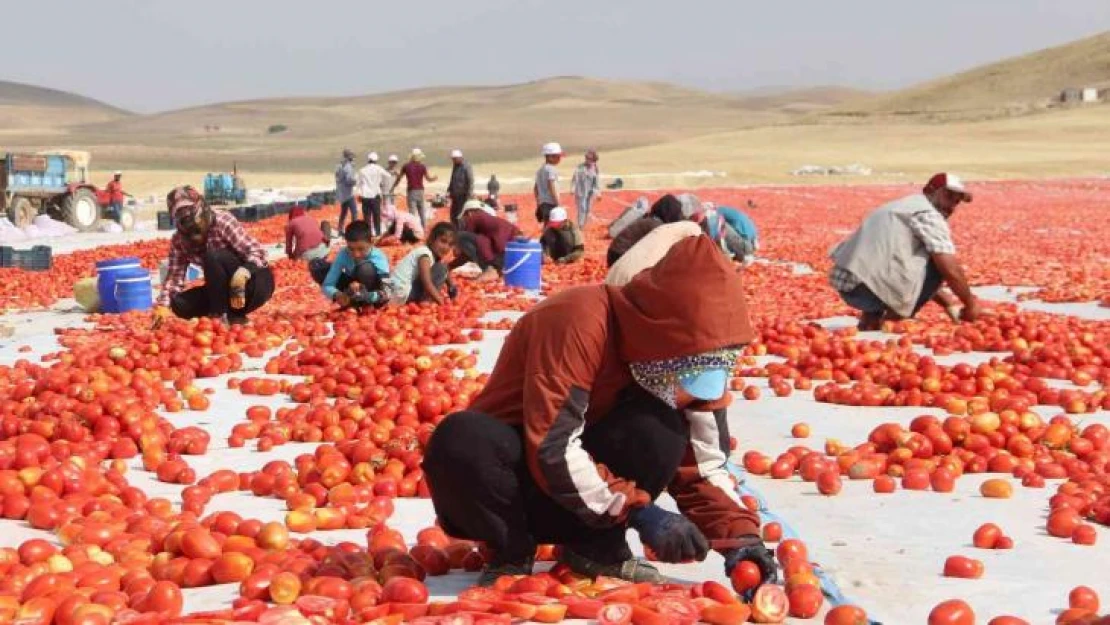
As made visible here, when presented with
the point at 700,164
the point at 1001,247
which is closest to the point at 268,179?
the point at 700,164

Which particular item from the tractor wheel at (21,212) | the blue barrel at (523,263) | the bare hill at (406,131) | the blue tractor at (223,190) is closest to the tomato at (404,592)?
the blue barrel at (523,263)

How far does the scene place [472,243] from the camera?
16141mm

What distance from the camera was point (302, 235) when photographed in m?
17.3

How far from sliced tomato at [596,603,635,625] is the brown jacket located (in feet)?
1.05

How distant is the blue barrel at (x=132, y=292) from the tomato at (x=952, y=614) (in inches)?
441

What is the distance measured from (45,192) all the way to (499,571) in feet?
95.6

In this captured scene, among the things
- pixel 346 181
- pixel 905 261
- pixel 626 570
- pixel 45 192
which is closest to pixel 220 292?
pixel 905 261

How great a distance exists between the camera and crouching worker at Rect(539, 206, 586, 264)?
18.9 metres

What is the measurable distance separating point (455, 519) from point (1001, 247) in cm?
1901

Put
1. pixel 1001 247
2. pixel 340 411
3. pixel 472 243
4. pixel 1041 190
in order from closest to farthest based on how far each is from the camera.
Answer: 1. pixel 340 411
2. pixel 472 243
3. pixel 1001 247
4. pixel 1041 190

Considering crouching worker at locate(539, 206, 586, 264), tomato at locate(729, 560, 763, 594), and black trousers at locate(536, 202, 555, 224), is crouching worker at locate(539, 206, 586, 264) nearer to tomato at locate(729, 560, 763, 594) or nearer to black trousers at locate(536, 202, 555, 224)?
black trousers at locate(536, 202, 555, 224)

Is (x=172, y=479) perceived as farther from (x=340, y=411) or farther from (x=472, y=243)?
(x=472, y=243)

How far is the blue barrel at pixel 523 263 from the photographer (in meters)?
15.0

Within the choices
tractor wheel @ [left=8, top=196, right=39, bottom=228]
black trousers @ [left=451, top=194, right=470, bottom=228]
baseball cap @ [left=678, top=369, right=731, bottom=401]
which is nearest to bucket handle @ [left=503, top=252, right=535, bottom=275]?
black trousers @ [left=451, top=194, right=470, bottom=228]
